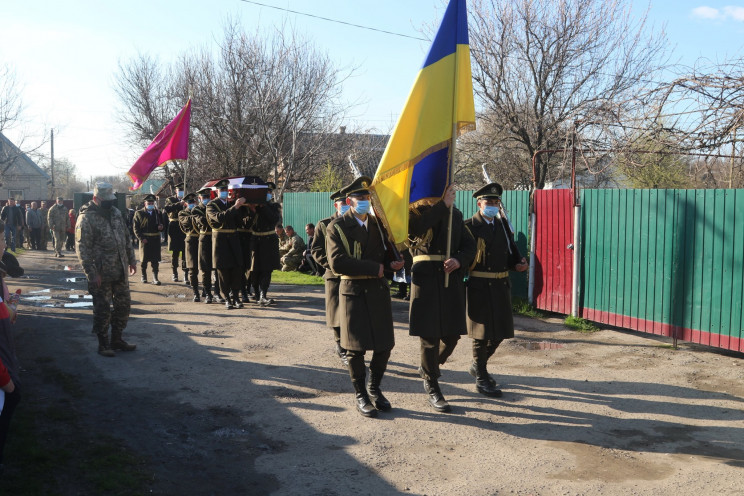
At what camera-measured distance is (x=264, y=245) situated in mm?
11195

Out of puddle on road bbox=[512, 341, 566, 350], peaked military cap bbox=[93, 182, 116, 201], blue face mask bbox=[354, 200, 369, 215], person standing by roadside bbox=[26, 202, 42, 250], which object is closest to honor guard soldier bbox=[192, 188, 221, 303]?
peaked military cap bbox=[93, 182, 116, 201]

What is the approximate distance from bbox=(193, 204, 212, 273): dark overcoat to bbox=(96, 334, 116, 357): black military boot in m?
3.75

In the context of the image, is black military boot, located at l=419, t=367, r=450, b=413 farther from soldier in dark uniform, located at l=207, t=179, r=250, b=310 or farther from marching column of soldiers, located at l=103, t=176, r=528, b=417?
soldier in dark uniform, located at l=207, t=179, r=250, b=310

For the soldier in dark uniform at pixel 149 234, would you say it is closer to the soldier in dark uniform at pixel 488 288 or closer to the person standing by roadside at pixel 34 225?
the soldier in dark uniform at pixel 488 288

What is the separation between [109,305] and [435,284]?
4209 mm

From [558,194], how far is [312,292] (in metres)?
5.38

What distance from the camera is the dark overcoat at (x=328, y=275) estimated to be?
20.5 feet

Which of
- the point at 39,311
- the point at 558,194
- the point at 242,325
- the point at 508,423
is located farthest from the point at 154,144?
the point at 508,423

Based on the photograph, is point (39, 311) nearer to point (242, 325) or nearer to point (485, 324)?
point (242, 325)

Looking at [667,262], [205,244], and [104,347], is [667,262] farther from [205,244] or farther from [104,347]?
[205,244]

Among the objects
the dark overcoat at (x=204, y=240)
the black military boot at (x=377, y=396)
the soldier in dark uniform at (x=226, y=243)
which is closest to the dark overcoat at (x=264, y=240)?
the soldier in dark uniform at (x=226, y=243)

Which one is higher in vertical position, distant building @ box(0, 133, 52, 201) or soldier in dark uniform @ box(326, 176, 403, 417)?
distant building @ box(0, 133, 52, 201)

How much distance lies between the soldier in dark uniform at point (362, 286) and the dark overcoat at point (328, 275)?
331 mm

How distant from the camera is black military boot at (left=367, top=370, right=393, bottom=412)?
233 inches
